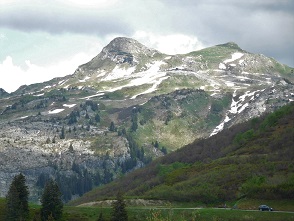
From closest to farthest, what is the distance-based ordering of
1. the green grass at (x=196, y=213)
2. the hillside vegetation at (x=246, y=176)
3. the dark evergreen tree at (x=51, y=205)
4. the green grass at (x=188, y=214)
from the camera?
1. the green grass at (x=188, y=214)
2. the green grass at (x=196, y=213)
3. the dark evergreen tree at (x=51, y=205)
4. the hillside vegetation at (x=246, y=176)

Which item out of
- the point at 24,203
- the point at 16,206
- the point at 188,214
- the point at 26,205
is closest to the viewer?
the point at 188,214

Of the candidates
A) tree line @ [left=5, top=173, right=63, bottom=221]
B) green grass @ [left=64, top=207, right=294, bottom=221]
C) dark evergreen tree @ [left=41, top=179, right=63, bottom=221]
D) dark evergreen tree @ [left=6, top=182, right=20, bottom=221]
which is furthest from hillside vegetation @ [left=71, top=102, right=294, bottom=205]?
dark evergreen tree @ [left=6, top=182, right=20, bottom=221]

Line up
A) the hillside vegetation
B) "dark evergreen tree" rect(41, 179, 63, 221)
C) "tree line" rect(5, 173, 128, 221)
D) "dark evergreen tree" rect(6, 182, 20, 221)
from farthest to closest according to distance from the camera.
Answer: the hillside vegetation, "dark evergreen tree" rect(41, 179, 63, 221), "tree line" rect(5, 173, 128, 221), "dark evergreen tree" rect(6, 182, 20, 221)

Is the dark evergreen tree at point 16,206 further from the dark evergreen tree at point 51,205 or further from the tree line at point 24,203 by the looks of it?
the dark evergreen tree at point 51,205

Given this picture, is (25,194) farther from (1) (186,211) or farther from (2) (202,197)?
(2) (202,197)

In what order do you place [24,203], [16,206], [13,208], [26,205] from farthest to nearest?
1. [26,205]
2. [24,203]
3. [16,206]
4. [13,208]

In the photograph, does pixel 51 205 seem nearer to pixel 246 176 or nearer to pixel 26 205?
pixel 26 205

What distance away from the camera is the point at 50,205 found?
339ft

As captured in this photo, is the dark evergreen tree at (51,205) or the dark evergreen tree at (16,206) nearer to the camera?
the dark evergreen tree at (16,206)

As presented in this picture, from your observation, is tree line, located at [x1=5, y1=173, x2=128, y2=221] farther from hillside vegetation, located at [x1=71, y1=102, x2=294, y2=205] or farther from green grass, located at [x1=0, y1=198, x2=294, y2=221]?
hillside vegetation, located at [x1=71, y1=102, x2=294, y2=205]

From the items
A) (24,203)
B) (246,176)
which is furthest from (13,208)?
(246,176)

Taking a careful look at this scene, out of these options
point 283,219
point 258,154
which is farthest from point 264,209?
→ point 258,154

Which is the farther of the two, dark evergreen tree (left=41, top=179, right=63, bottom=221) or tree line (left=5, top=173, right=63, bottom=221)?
dark evergreen tree (left=41, top=179, right=63, bottom=221)

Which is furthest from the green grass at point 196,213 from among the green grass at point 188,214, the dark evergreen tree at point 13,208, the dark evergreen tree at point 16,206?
the dark evergreen tree at point 13,208
